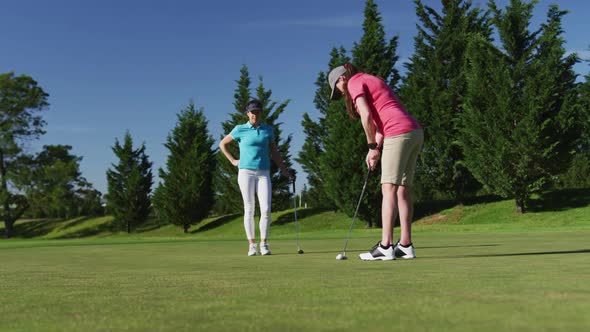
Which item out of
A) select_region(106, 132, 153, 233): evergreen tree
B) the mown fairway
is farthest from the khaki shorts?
select_region(106, 132, 153, 233): evergreen tree

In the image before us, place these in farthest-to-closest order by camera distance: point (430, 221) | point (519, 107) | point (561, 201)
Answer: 1. point (430, 221)
2. point (561, 201)
3. point (519, 107)

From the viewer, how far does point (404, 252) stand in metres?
6.88

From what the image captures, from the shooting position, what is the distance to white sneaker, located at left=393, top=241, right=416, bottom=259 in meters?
6.82

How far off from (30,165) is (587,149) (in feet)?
155

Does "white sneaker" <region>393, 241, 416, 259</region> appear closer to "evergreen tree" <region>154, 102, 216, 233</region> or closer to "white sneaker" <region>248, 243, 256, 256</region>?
"white sneaker" <region>248, 243, 256, 256</region>

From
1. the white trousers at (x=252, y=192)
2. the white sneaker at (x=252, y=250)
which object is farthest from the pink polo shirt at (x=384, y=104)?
the white sneaker at (x=252, y=250)

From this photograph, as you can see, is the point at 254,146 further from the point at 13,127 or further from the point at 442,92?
the point at 13,127

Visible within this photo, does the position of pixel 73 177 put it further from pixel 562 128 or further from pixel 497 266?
pixel 497 266

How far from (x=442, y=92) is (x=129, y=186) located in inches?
941

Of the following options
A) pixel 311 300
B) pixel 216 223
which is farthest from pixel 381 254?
pixel 216 223

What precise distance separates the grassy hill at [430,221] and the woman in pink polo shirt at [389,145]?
50.0 ft

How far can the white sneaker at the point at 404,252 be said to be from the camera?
22.4ft

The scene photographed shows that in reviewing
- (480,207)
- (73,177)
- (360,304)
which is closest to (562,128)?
(480,207)

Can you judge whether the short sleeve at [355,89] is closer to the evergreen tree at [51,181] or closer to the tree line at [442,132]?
the tree line at [442,132]
